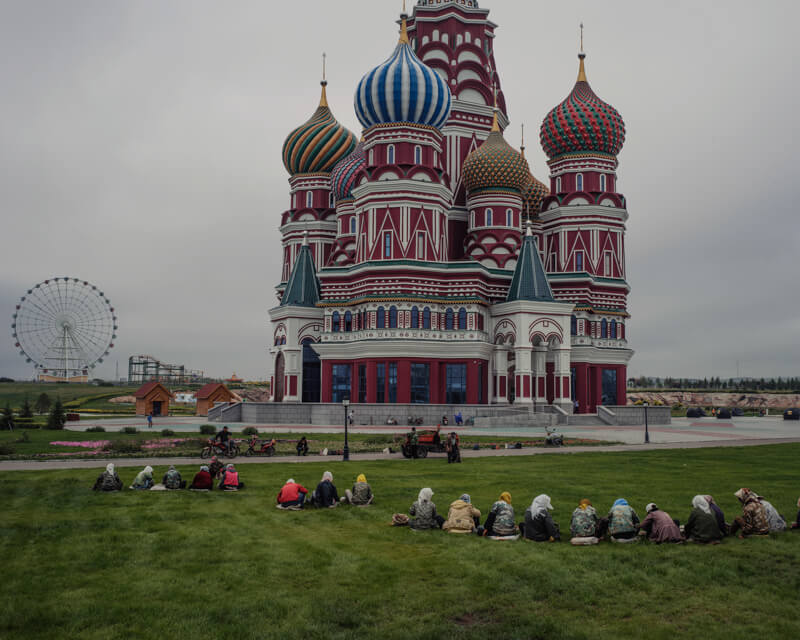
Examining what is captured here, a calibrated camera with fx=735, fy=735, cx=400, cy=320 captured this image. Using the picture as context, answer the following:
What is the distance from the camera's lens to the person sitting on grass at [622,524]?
12.5m

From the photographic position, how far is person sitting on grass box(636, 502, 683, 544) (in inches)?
486

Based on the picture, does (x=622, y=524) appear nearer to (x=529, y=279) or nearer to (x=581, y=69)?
(x=529, y=279)

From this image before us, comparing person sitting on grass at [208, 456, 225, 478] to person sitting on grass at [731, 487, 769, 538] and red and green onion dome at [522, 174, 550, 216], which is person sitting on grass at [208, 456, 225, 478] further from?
red and green onion dome at [522, 174, 550, 216]

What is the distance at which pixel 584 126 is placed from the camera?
5897 cm

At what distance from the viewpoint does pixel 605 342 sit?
5750 centimetres

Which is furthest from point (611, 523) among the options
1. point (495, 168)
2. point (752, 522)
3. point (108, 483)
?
point (495, 168)

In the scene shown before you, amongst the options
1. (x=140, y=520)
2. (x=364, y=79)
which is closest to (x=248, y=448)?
(x=140, y=520)

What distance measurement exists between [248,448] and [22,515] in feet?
45.3

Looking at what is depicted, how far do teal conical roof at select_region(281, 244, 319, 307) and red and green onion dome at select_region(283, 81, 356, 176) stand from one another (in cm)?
1035

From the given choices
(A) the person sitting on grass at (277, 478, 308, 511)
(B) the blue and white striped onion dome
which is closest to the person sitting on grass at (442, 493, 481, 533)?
(A) the person sitting on grass at (277, 478, 308, 511)

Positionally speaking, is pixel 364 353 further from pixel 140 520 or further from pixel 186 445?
pixel 140 520

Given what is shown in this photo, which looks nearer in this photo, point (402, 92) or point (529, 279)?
point (529, 279)

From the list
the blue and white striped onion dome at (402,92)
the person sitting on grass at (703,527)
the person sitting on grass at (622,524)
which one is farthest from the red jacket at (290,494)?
the blue and white striped onion dome at (402,92)

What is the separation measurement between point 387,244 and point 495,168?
10.8 metres
